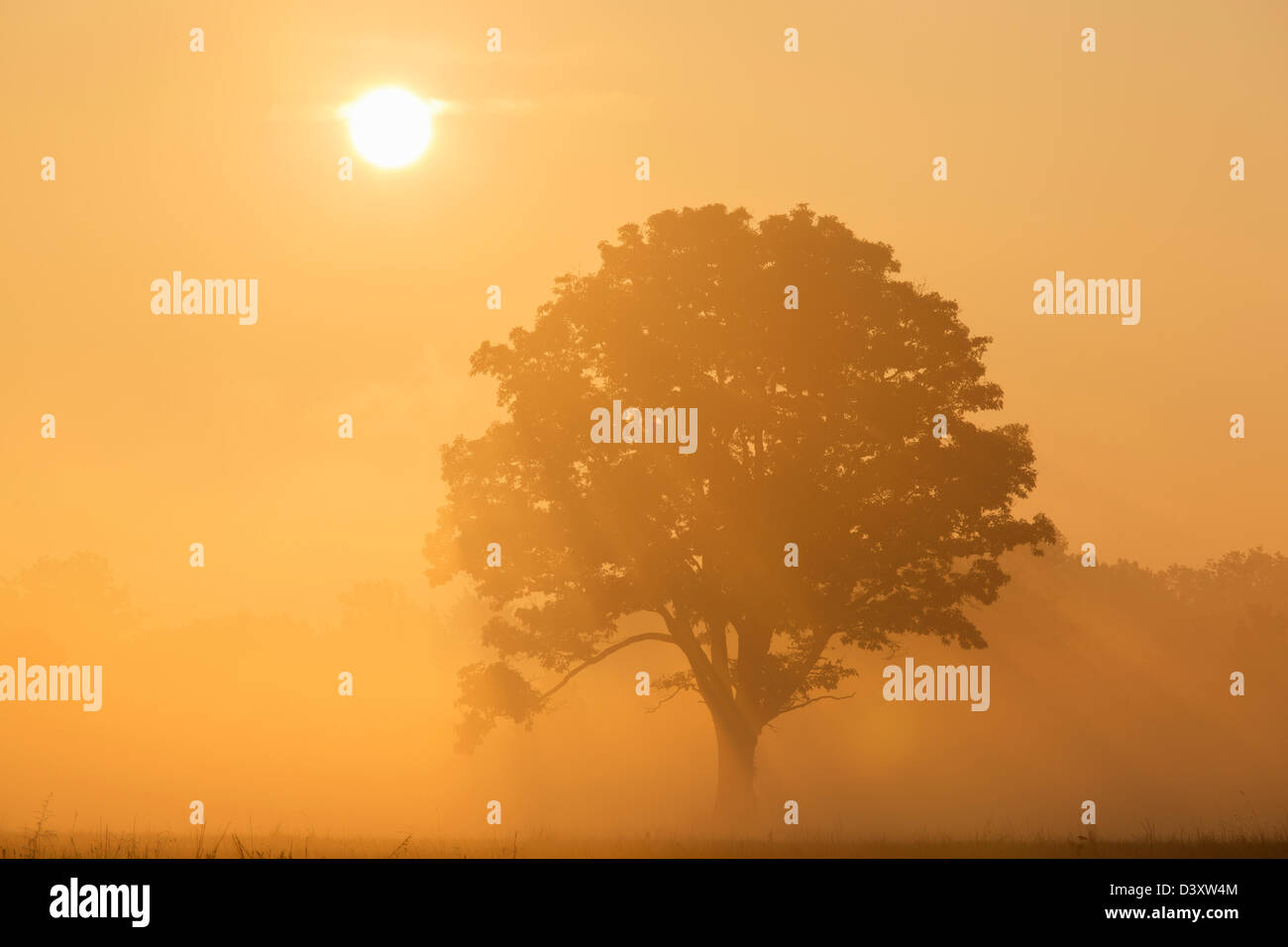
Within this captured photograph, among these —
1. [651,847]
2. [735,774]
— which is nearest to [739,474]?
[735,774]

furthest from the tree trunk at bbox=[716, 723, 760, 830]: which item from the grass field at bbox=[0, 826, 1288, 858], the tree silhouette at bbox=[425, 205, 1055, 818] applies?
the grass field at bbox=[0, 826, 1288, 858]

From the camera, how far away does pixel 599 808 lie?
60.9 metres

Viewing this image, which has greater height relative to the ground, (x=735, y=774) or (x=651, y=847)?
(x=735, y=774)

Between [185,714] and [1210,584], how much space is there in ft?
401

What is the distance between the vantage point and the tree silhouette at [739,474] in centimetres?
3111

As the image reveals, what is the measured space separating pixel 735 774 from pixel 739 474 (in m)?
8.23

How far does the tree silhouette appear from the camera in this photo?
3111 centimetres

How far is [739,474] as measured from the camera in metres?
31.7

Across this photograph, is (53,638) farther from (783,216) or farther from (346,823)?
(783,216)

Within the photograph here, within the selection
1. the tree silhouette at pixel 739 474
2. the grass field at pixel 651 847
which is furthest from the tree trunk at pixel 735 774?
the grass field at pixel 651 847

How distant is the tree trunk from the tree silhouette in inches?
3.5

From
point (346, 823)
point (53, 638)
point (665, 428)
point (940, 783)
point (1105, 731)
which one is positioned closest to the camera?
point (665, 428)

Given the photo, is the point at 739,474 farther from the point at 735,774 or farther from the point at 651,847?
the point at 651,847
